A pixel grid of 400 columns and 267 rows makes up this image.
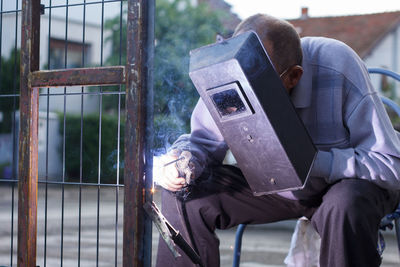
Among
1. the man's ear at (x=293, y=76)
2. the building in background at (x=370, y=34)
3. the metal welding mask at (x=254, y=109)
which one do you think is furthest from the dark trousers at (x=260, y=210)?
the building in background at (x=370, y=34)

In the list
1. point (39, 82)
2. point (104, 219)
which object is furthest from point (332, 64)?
point (104, 219)

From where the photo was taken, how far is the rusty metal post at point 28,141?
1773 millimetres

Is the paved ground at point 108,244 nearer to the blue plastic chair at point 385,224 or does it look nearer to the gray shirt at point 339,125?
the blue plastic chair at point 385,224

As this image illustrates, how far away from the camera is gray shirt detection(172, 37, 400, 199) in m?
1.80

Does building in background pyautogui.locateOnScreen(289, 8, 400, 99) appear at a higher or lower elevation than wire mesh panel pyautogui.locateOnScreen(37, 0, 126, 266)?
higher

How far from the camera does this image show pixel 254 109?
1.58 m

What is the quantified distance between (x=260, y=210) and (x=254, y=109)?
2.06 ft

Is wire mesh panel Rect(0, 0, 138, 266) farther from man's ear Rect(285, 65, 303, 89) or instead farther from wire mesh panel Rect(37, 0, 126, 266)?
man's ear Rect(285, 65, 303, 89)

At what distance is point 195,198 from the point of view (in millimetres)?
2062

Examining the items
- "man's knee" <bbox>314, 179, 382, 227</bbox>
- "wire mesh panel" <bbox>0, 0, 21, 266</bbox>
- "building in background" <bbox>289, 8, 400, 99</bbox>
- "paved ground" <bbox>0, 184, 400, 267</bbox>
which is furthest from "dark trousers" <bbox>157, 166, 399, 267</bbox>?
"building in background" <bbox>289, 8, 400, 99</bbox>

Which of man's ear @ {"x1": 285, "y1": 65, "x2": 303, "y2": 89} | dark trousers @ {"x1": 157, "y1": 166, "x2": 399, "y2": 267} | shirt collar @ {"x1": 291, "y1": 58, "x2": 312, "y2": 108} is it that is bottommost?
dark trousers @ {"x1": 157, "y1": 166, "x2": 399, "y2": 267}

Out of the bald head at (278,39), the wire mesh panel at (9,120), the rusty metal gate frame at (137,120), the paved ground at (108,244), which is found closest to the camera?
the rusty metal gate frame at (137,120)

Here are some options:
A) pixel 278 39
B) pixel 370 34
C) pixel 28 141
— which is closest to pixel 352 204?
pixel 278 39

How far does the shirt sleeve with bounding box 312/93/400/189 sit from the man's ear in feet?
Result: 0.72
